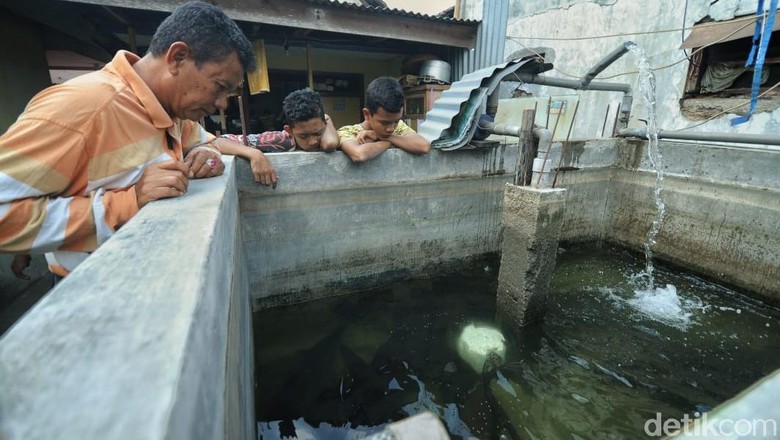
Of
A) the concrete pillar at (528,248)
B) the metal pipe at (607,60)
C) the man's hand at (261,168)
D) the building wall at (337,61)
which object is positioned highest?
the building wall at (337,61)

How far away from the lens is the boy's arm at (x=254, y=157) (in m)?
3.23

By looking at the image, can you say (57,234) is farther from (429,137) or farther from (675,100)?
(675,100)

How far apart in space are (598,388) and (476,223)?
2456 mm

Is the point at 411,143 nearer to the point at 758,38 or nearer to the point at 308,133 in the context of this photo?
the point at 308,133

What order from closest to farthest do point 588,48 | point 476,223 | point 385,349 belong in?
point 385,349 < point 476,223 < point 588,48

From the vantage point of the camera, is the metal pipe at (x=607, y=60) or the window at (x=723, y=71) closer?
the metal pipe at (x=607, y=60)

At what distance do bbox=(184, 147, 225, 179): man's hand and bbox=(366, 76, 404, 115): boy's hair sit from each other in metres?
1.72

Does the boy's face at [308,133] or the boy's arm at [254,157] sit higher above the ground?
the boy's face at [308,133]

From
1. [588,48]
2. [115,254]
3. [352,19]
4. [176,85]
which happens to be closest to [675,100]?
[588,48]

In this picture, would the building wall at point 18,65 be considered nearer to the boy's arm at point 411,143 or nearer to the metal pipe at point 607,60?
the boy's arm at point 411,143

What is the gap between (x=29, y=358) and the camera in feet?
1.91

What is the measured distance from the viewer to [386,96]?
339 centimetres

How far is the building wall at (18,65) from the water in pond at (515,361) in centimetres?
461

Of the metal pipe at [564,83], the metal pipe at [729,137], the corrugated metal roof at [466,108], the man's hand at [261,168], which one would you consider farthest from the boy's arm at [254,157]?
the metal pipe at [729,137]
